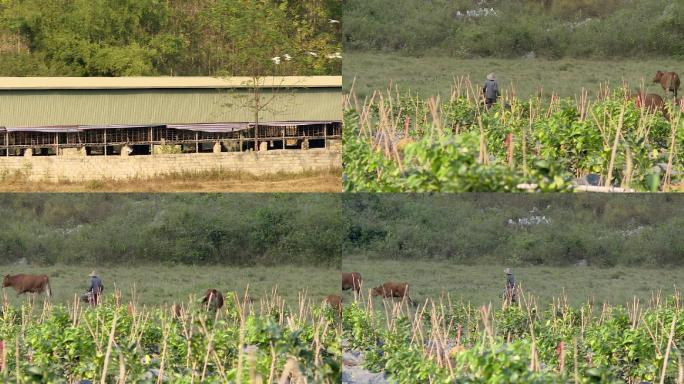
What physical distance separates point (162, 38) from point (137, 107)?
6261 millimetres

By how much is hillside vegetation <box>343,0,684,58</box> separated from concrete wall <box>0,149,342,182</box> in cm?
846

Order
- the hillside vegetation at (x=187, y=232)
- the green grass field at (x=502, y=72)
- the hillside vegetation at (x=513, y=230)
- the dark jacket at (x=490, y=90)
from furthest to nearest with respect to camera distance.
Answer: the hillside vegetation at (x=187, y=232) → the hillside vegetation at (x=513, y=230) → the green grass field at (x=502, y=72) → the dark jacket at (x=490, y=90)

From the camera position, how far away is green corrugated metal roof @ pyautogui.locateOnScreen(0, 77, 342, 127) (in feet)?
84.4

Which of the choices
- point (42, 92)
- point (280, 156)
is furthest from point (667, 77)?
point (42, 92)

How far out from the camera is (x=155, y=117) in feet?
83.9

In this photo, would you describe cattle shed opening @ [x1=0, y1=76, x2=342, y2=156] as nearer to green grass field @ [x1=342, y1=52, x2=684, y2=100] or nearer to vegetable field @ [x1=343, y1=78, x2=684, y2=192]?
green grass field @ [x1=342, y1=52, x2=684, y2=100]

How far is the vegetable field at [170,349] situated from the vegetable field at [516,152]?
1.55 m

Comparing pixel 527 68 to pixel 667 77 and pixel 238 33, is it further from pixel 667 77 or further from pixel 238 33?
pixel 667 77

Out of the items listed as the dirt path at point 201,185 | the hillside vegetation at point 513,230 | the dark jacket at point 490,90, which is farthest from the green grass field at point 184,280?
the dark jacket at point 490,90

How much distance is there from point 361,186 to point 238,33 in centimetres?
2009

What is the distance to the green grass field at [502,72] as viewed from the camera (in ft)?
87.6

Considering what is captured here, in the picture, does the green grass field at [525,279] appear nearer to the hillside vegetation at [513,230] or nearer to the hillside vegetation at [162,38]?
the hillside vegetation at [513,230]

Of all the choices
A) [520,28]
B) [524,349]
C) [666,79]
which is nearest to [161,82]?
[666,79]

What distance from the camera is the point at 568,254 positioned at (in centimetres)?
3106
